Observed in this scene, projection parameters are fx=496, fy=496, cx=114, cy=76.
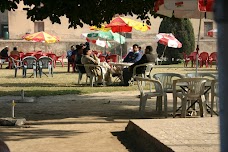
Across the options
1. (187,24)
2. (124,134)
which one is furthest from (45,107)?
(187,24)

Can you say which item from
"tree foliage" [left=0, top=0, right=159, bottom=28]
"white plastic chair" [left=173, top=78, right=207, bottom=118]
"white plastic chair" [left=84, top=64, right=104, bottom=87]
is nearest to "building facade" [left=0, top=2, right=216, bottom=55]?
"white plastic chair" [left=84, top=64, right=104, bottom=87]

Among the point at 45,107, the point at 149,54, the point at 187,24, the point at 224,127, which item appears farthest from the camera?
the point at 187,24

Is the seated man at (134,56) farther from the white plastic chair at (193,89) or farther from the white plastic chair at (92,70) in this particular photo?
the white plastic chair at (193,89)

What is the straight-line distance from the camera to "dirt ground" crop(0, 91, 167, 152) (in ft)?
21.1

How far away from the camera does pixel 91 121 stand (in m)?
8.49

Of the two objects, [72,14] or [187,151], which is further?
[72,14]

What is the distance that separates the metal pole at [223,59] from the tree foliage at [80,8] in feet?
23.9

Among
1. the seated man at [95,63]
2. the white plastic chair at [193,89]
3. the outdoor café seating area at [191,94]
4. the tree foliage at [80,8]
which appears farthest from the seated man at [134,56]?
the white plastic chair at [193,89]

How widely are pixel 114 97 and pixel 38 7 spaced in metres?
4.45

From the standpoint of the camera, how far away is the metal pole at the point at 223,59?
1168 millimetres

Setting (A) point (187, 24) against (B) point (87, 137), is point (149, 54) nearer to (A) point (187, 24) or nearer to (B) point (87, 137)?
(B) point (87, 137)

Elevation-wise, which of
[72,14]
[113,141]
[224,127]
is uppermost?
[72,14]

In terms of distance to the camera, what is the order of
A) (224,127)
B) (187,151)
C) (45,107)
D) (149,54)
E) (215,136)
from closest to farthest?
(224,127), (187,151), (215,136), (45,107), (149,54)

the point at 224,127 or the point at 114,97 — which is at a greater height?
the point at 224,127
